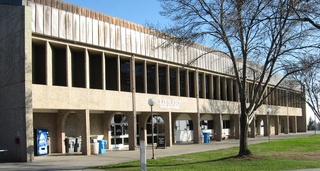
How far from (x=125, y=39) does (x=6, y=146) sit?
10.8 meters

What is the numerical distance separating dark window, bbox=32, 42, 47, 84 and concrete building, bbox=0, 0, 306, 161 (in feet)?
0.20

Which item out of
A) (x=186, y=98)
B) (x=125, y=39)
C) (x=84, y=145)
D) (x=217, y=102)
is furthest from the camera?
(x=217, y=102)

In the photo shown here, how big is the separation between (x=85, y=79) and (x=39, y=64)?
2.98 metres

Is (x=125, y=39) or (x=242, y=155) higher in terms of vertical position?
(x=125, y=39)

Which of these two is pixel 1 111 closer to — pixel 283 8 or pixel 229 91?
pixel 283 8

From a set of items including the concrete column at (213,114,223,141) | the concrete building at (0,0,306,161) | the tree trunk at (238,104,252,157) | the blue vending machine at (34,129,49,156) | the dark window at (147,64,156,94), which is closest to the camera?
the tree trunk at (238,104,252,157)

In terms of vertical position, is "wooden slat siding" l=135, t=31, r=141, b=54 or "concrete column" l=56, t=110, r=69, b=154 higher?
"wooden slat siding" l=135, t=31, r=141, b=54

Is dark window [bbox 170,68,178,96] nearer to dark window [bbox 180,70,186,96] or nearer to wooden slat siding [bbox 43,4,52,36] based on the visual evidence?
dark window [bbox 180,70,186,96]

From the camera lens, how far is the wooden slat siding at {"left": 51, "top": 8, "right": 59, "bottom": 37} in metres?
23.7

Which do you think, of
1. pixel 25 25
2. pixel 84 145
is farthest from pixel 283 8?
pixel 84 145

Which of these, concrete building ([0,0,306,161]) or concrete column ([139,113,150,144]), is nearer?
concrete building ([0,0,306,161])

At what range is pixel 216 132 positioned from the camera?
43312 millimetres

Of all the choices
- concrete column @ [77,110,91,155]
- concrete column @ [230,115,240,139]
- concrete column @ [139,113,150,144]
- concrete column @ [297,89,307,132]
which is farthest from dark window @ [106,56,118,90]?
concrete column @ [297,89,307,132]

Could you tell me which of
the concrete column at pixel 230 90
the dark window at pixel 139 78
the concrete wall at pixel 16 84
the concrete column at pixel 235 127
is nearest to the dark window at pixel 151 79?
the dark window at pixel 139 78
